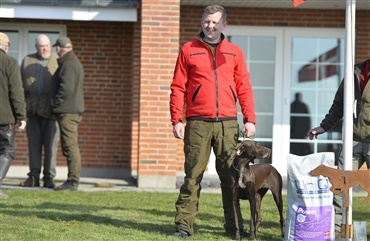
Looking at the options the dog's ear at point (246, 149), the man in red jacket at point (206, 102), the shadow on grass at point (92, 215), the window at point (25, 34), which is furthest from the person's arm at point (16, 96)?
the dog's ear at point (246, 149)

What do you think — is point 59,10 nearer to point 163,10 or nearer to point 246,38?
point 163,10

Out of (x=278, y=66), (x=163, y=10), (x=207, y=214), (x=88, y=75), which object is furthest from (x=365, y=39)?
(x=207, y=214)

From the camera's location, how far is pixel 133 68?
13.6 meters

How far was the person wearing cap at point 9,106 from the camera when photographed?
10.7 m

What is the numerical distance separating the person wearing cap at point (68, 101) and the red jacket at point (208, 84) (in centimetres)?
422

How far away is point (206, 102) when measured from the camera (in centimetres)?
789

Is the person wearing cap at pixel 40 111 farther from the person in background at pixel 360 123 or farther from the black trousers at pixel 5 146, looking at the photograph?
the person in background at pixel 360 123

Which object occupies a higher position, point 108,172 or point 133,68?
point 133,68

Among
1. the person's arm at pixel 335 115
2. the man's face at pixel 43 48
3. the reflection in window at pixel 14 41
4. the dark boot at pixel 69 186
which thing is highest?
the reflection in window at pixel 14 41

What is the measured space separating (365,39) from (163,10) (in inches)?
143

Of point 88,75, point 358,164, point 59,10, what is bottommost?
point 358,164

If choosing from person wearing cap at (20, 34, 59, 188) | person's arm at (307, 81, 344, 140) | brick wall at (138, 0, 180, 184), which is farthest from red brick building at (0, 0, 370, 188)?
person's arm at (307, 81, 344, 140)

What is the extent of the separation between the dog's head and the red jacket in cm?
28

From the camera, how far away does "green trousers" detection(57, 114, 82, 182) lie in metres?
12.0
